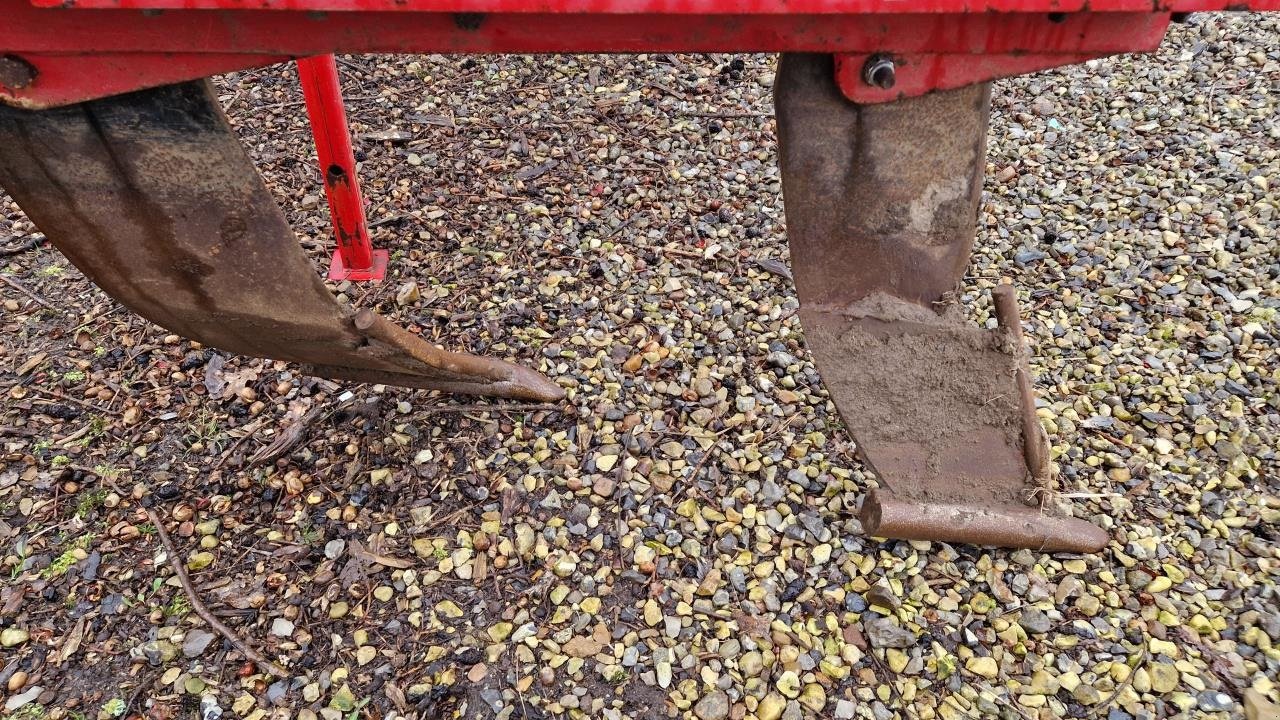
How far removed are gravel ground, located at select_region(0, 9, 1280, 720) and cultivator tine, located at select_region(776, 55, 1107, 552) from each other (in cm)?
22

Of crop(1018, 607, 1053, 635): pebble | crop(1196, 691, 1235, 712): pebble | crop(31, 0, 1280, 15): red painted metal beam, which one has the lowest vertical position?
crop(1196, 691, 1235, 712): pebble

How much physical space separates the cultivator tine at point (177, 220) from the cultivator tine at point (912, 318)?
3.65ft

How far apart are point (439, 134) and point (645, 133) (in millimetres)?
1008

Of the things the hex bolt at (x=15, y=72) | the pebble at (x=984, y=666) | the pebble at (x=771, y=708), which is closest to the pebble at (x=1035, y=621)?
the pebble at (x=984, y=666)

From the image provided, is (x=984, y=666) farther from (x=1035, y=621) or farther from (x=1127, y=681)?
(x=1127, y=681)

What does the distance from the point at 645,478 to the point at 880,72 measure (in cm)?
156

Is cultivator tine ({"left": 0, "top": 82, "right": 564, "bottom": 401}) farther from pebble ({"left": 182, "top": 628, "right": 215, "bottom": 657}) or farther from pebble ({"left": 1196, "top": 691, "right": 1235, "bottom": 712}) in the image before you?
pebble ({"left": 1196, "top": 691, "right": 1235, "bottom": 712})

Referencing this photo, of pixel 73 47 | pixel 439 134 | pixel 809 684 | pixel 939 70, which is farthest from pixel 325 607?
pixel 439 134

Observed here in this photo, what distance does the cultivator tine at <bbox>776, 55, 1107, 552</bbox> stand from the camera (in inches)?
67.6

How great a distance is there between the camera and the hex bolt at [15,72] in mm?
1484

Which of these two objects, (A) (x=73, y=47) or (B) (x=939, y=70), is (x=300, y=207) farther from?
(B) (x=939, y=70)

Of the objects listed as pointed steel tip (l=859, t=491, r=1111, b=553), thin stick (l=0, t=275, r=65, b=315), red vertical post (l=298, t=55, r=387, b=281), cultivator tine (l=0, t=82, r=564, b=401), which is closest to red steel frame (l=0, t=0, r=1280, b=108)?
cultivator tine (l=0, t=82, r=564, b=401)

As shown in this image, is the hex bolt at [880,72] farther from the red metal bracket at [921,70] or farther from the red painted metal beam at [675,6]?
the red painted metal beam at [675,6]

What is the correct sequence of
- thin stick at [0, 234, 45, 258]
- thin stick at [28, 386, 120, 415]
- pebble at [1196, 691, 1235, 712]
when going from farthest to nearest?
thin stick at [0, 234, 45, 258]
thin stick at [28, 386, 120, 415]
pebble at [1196, 691, 1235, 712]
